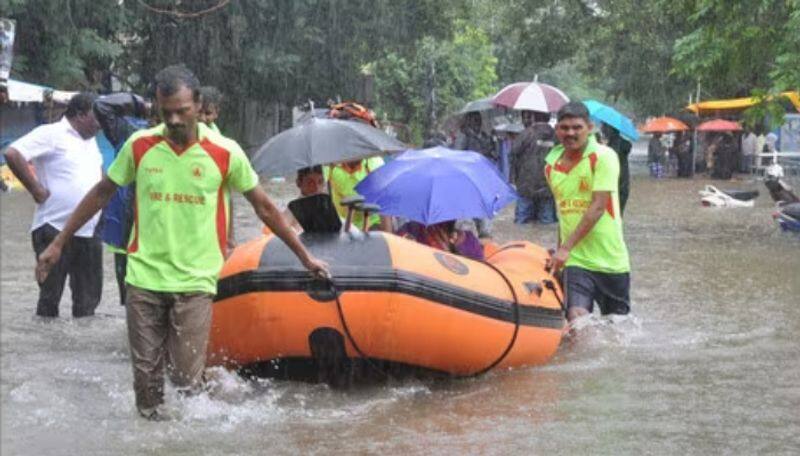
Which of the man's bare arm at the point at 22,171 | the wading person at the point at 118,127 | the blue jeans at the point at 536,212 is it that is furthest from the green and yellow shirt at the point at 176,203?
the blue jeans at the point at 536,212

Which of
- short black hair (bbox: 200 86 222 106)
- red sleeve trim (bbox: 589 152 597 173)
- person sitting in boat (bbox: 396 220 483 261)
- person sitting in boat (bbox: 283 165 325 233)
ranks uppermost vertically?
short black hair (bbox: 200 86 222 106)

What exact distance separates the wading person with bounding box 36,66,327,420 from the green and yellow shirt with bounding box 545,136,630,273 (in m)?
2.70

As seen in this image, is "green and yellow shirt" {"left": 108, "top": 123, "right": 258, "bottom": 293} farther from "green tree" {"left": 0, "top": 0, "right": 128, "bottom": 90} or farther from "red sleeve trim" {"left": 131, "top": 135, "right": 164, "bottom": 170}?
"green tree" {"left": 0, "top": 0, "right": 128, "bottom": 90}

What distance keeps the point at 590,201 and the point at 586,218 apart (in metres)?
0.17

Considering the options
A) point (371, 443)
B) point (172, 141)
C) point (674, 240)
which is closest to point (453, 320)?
point (371, 443)

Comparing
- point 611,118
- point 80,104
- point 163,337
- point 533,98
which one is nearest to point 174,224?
point 163,337

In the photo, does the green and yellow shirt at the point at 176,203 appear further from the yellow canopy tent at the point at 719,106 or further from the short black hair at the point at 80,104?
the yellow canopy tent at the point at 719,106

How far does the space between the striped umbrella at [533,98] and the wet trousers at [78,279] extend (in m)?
9.70

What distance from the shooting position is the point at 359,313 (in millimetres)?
7449

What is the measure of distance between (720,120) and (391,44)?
9687 millimetres

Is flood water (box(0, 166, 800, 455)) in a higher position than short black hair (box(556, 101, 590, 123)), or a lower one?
lower

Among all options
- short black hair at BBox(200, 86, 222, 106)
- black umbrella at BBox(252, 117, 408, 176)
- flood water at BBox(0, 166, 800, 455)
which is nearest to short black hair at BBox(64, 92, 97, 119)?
short black hair at BBox(200, 86, 222, 106)

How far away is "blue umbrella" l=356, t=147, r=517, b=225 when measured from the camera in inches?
331

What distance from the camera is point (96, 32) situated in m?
34.0
